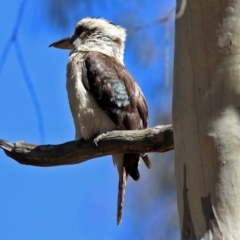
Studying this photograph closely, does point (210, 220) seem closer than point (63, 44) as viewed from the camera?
Yes

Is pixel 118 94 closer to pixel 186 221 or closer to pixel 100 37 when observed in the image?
pixel 100 37

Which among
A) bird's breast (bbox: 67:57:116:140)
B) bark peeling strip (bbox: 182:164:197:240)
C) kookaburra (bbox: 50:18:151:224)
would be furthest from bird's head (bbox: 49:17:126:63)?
bark peeling strip (bbox: 182:164:197:240)

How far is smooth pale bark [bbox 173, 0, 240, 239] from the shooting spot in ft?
6.23

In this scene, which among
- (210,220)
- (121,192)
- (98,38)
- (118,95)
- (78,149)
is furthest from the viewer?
(98,38)

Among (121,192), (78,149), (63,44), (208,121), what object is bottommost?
(208,121)

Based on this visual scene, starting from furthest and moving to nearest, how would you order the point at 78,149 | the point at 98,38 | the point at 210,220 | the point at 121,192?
the point at 98,38
the point at 121,192
the point at 78,149
the point at 210,220

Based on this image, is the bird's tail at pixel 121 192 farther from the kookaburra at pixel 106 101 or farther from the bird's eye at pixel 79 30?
the bird's eye at pixel 79 30

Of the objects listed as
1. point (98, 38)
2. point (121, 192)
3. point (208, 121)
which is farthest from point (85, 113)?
point (208, 121)

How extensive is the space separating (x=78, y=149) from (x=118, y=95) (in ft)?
1.50

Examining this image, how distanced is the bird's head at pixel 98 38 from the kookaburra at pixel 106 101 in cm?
19

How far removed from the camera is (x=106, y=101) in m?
3.43

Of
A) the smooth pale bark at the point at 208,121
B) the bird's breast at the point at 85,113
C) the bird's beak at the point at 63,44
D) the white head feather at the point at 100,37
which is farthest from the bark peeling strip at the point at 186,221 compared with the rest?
the bird's beak at the point at 63,44

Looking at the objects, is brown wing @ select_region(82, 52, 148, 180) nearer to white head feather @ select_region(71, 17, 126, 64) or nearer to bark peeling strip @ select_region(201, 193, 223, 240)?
white head feather @ select_region(71, 17, 126, 64)

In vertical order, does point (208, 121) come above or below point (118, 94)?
below
